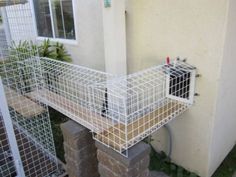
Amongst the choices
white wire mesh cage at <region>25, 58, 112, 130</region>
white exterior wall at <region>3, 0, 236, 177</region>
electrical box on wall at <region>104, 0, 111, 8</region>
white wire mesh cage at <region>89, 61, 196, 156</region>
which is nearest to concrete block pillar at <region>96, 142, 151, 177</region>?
white wire mesh cage at <region>89, 61, 196, 156</region>

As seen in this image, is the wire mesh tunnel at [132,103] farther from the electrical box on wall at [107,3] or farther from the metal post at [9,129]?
the electrical box on wall at [107,3]

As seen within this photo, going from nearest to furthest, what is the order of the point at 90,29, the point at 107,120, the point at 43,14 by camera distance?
the point at 107,120, the point at 90,29, the point at 43,14

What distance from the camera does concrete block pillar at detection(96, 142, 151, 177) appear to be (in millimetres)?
1383

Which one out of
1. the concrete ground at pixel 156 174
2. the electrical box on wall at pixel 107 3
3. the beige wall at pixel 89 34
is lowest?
the concrete ground at pixel 156 174

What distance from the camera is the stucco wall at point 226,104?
1.66 m

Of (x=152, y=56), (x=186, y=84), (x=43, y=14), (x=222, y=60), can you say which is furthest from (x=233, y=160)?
(x=43, y=14)

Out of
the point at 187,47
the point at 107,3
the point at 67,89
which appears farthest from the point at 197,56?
the point at 67,89

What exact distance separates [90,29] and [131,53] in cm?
87

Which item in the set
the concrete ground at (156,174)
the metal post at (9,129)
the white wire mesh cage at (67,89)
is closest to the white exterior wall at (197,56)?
the concrete ground at (156,174)

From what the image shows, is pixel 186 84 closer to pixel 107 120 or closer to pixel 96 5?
pixel 107 120

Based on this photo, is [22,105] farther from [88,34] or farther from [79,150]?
[88,34]

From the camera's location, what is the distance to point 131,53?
2336 millimetres

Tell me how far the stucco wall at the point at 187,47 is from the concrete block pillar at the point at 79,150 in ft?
2.81

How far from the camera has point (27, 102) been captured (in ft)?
8.25
